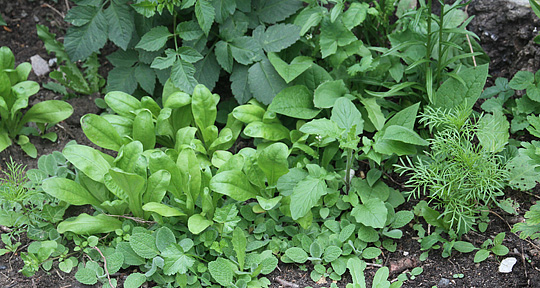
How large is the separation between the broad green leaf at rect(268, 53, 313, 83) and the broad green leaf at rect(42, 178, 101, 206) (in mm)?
1279

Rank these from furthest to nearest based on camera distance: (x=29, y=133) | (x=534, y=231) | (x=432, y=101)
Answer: (x=29, y=133) → (x=432, y=101) → (x=534, y=231)

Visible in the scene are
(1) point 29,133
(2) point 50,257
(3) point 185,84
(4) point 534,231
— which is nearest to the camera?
(4) point 534,231

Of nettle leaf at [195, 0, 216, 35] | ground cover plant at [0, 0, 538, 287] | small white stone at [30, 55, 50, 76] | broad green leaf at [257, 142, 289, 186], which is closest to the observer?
ground cover plant at [0, 0, 538, 287]

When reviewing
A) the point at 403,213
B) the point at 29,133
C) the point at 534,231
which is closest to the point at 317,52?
the point at 403,213

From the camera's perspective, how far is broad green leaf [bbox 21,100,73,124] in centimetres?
300

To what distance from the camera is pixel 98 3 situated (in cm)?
296

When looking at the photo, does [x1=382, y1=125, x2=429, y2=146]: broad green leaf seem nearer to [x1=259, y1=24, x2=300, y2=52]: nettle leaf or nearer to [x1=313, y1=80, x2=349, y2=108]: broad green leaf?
[x1=313, y1=80, x2=349, y2=108]: broad green leaf

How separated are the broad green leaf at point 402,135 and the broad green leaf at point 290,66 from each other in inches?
25.4

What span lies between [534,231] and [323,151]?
47.2 inches

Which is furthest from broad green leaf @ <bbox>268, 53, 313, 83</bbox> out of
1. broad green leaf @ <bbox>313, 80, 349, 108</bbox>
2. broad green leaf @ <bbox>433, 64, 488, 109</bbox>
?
broad green leaf @ <bbox>433, 64, 488, 109</bbox>

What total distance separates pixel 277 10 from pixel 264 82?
19.6 inches

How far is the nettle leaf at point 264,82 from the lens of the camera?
2.92m

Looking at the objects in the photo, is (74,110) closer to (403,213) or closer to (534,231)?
(403,213)

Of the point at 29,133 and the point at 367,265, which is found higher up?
the point at 29,133
